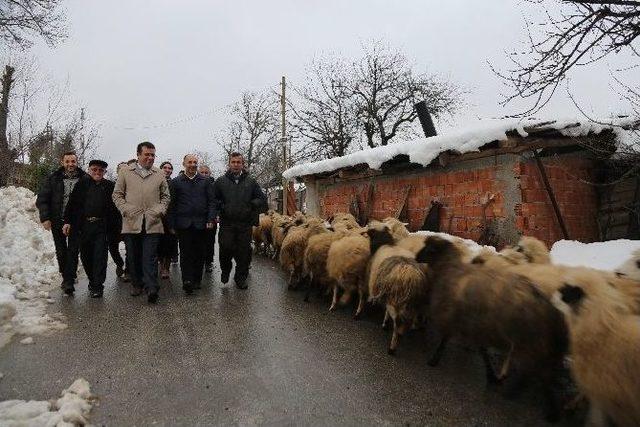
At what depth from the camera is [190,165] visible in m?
7.83

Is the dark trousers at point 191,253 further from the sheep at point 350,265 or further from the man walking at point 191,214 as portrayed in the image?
the sheep at point 350,265

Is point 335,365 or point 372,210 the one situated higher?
point 372,210

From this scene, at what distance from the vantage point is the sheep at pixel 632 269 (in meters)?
3.77

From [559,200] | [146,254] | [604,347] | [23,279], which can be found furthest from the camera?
[559,200]

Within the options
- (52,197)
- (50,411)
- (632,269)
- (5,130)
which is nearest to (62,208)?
(52,197)

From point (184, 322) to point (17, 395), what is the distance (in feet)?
7.50

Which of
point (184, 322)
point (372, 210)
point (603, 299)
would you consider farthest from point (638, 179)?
point (184, 322)

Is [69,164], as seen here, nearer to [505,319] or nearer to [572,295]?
[505,319]

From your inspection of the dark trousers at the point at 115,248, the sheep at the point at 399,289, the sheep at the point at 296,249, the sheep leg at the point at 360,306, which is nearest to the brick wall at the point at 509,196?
the sheep at the point at 296,249

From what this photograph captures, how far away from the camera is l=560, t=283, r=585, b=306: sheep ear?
9.99ft

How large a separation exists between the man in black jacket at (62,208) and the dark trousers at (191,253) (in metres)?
1.62

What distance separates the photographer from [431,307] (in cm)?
430

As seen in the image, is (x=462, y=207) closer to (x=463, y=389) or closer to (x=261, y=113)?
(x=463, y=389)

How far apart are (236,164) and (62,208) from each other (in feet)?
9.40
